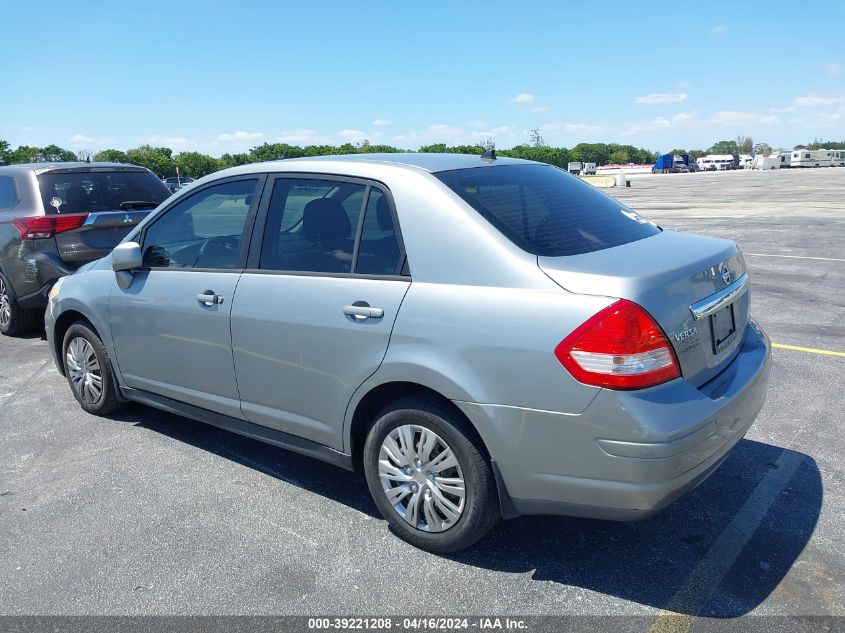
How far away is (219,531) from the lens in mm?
3578

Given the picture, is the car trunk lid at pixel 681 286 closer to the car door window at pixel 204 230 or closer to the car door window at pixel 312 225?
the car door window at pixel 312 225

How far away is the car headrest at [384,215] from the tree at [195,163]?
2650 inches

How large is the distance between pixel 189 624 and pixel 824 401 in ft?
14.3

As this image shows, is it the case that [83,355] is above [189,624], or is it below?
above

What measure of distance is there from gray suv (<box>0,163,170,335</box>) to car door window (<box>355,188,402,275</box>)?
16.1ft

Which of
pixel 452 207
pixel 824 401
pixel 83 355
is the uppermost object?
pixel 452 207

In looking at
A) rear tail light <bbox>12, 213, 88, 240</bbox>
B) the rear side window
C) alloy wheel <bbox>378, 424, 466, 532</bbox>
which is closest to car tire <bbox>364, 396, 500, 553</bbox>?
alloy wheel <bbox>378, 424, 466, 532</bbox>

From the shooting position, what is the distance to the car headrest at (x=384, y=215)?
3.42 meters

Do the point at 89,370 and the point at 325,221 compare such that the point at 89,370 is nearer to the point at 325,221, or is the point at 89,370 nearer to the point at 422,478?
the point at 325,221

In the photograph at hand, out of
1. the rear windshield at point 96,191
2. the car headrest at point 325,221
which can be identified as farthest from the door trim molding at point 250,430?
the rear windshield at point 96,191

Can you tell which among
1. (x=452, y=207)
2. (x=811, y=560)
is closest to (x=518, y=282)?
(x=452, y=207)

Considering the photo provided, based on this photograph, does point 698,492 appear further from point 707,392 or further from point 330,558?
point 330,558

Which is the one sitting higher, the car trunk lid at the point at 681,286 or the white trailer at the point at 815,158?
the car trunk lid at the point at 681,286

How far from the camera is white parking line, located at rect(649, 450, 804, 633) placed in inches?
111
